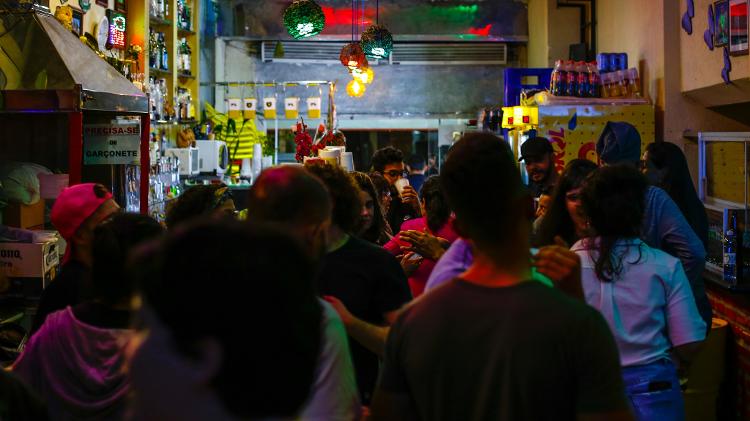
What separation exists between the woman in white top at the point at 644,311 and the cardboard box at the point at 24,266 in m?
3.27

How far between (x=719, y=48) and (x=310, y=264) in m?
6.32

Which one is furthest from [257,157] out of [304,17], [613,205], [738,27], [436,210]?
[613,205]

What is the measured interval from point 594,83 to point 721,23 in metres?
1.68

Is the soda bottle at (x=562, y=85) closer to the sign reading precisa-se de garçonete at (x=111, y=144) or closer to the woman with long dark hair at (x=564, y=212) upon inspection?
the sign reading precisa-se de garçonete at (x=111, y=144)

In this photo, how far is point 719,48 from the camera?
666 centimetres

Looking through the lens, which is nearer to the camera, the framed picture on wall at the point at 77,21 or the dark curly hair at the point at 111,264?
the dark curly hair at the point at 111,264

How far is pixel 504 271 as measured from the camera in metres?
1.71

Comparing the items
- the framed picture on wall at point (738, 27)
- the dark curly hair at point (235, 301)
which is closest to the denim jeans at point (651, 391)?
the dark curly hair at point (235, 301)

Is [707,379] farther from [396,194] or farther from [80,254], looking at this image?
[80,254]

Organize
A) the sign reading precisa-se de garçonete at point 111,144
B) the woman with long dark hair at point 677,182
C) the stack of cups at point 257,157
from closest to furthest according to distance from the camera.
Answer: the woman with long dark hair at point 677,182 → the sign reading precisa-se de garçonete at point 111,144 → the stack of cups at point 257,157

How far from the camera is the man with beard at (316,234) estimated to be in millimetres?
1831

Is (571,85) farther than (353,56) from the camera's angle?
No

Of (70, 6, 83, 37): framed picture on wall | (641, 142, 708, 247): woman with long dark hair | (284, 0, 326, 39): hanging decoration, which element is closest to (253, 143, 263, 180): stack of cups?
(70, 6, 83, 37): framed picture on wall

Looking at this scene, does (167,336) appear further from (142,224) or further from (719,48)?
(719,48)
